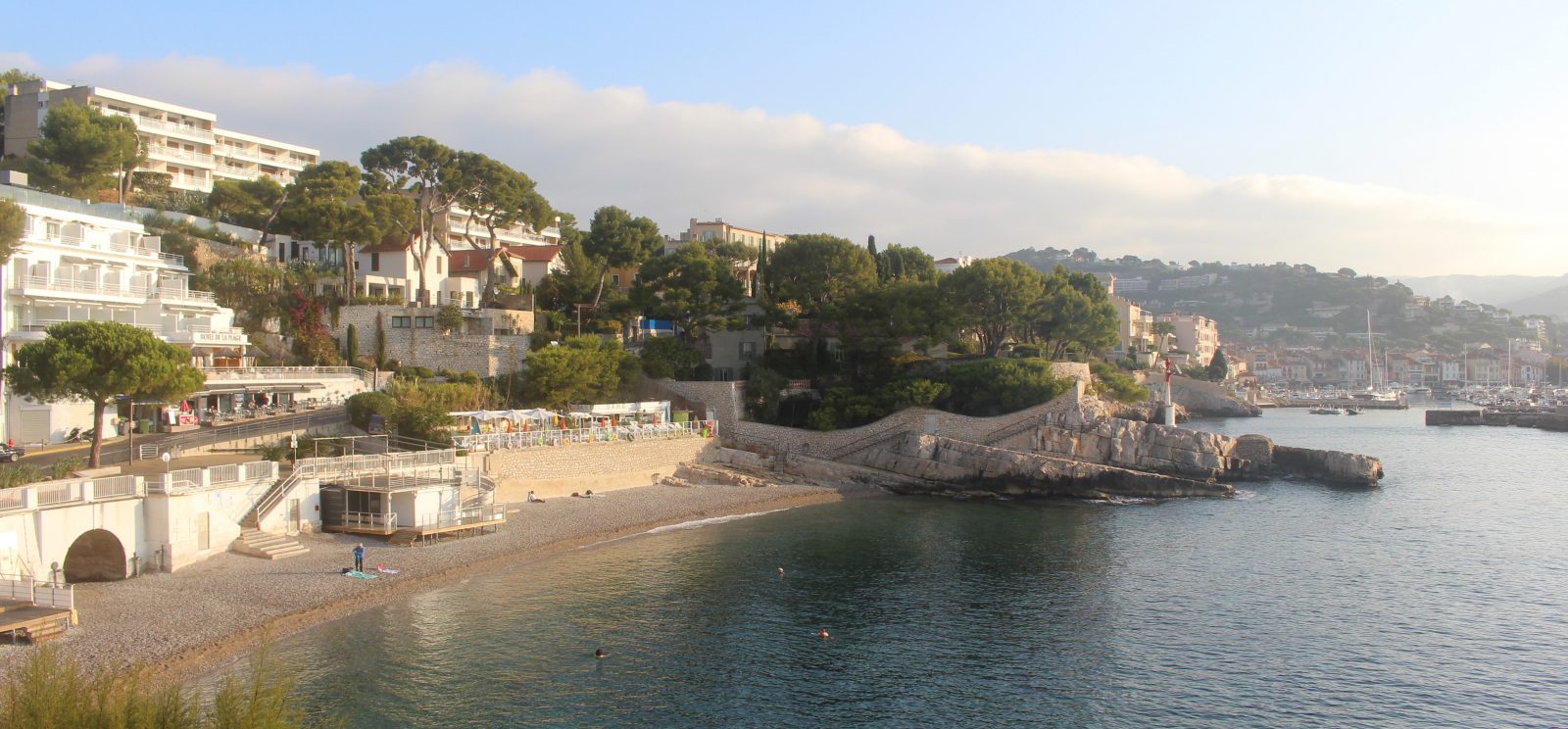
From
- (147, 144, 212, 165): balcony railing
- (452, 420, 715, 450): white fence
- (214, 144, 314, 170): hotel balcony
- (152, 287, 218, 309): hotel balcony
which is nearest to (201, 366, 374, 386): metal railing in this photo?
(152, 287, 218, 309): hotel balcony

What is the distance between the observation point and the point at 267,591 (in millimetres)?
25531

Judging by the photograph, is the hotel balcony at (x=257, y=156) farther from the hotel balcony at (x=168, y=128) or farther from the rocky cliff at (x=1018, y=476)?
the rocky cliff at (x=1018, y=476)

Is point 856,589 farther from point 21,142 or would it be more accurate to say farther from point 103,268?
point 21,142

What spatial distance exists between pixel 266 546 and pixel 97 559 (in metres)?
4.26

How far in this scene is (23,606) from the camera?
68.1 feet

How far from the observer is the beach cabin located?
32.2 metres

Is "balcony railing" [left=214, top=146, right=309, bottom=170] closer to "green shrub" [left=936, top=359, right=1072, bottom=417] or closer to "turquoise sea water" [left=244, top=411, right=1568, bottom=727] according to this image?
"turquoise sea water" [left=244, top=411, right=1568, bottom=727]

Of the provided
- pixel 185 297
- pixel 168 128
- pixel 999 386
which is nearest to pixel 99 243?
pixel 185 297

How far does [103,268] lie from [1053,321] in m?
56.0

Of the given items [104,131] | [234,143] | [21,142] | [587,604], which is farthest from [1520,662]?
[234,143]

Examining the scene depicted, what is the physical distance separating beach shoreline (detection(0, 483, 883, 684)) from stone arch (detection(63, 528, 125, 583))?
2.23ft

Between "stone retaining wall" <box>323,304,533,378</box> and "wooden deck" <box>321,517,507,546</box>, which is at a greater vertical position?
"stone retaining wall" <box>323,304,533,378</box>

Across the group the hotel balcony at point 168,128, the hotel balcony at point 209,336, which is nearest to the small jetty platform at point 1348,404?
the hotel balcony at point 209,336

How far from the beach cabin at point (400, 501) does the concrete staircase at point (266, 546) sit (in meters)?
2.57
